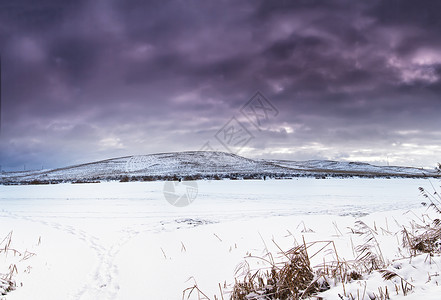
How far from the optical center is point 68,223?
9156 millimetres

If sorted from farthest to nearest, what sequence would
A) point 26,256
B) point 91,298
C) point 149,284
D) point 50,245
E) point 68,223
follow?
point 68,223
point 50,245
point 26,256
point 149,284
point 91,298

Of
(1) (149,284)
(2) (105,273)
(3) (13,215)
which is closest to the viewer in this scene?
(1) (149,284)

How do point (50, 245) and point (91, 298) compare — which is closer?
point (91, 298)

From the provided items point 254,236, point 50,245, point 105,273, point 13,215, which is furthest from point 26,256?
point 13,215

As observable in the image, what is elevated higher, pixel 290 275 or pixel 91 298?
pixel 290 275

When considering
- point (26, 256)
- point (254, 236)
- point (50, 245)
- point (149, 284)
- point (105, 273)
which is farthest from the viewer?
point (254, 236)

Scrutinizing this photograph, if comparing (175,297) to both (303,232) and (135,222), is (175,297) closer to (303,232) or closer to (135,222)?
(303,232)

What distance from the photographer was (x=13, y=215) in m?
11.0

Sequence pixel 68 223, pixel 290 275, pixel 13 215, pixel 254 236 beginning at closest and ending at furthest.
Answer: pixel 290 275 < pixel 254 236 < pixel 68 223 < pixel 13 215

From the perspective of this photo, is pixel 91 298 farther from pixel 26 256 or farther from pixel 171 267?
pixel 26 256

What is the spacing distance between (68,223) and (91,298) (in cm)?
631

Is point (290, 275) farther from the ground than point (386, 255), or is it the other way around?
point (290, 275)

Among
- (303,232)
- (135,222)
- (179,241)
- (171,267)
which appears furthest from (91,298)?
(135,222)

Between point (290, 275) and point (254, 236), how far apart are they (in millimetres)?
3627
